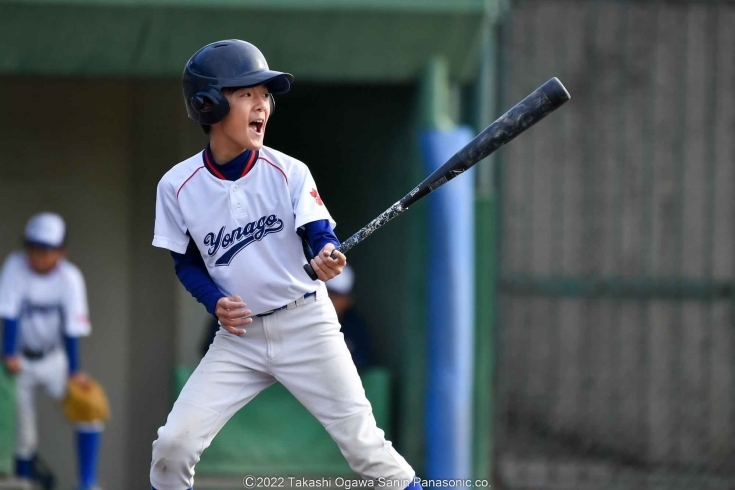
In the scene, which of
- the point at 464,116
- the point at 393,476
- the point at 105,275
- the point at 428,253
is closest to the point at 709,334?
the point at 464,116

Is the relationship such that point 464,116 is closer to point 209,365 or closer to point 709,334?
point 709,334

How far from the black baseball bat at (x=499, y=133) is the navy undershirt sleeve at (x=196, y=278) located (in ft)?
0.94

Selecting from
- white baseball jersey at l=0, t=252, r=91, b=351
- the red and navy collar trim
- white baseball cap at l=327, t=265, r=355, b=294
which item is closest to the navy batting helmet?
the red and navy collar trim

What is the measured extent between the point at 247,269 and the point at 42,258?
3.13 metres

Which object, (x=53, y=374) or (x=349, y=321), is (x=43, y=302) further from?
(x=349, y=321)

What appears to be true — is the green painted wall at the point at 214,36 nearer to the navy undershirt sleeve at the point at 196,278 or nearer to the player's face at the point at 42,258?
the player's face at the point at 42,258

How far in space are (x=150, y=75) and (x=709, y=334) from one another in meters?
3.77

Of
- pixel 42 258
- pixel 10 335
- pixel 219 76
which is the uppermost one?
pixel 219 76

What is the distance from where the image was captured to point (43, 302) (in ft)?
20.6

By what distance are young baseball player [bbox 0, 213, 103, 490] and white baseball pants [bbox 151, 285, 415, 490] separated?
9.52 ft

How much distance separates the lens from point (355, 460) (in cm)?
342

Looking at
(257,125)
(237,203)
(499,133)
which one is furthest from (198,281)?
(499,133)

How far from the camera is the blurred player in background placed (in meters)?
6.28

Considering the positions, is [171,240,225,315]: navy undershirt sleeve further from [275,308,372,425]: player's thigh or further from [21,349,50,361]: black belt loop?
[21,349,50,361]: black belt loop
